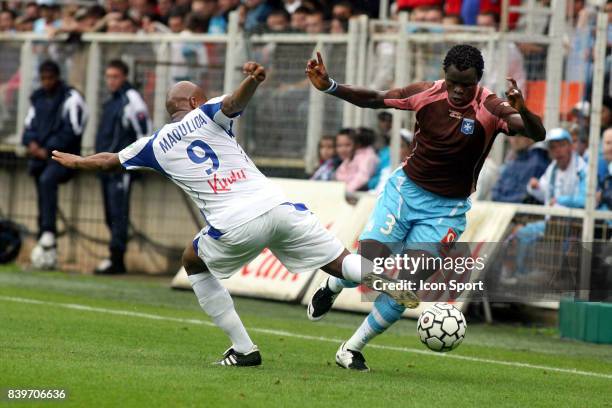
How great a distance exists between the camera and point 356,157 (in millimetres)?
15977

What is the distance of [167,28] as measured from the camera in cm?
2025

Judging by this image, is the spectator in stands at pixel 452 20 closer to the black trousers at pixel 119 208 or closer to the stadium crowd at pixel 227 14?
the stadium crowd at pixel 227 14

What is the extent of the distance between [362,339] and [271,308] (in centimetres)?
557

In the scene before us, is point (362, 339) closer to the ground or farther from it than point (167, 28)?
closer to the ground

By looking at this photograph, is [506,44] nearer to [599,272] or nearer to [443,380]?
[599,272]

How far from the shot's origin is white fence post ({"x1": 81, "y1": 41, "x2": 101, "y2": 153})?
1942 centimetres

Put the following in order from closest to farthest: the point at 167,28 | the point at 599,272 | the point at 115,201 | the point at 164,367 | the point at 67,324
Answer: the point at 164,367
the point at 67,324
the point at 599,272
the point at 115,201
the point at 167,28

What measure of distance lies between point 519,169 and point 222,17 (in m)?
6.41

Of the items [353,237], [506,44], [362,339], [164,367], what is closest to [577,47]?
[506,44]

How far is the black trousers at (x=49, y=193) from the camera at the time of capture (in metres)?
18.6

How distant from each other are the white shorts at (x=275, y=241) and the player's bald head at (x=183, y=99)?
0.91 meters

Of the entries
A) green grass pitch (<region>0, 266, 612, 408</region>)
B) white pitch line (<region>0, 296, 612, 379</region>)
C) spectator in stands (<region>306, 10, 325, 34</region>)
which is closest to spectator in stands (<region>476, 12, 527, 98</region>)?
spectator in stands (<region>306, 10, 325, 34</region>)

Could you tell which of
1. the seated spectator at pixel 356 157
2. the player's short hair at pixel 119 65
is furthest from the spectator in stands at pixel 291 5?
the seated spectator at pixel 356 157

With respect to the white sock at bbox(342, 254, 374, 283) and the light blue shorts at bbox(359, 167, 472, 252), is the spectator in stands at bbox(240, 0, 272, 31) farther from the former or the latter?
the white sock at bbox(342, 254, 374, 283)
